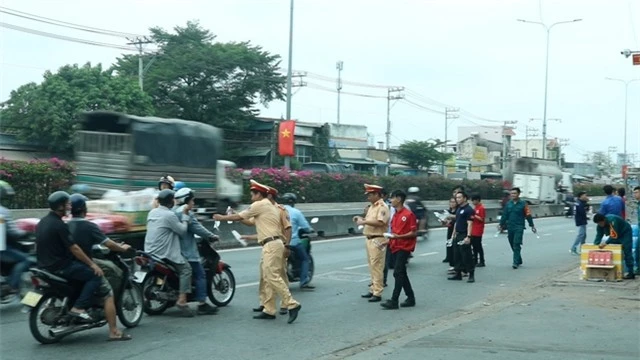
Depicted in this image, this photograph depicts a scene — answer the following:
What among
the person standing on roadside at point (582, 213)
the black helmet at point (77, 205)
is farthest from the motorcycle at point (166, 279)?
the person standing on roadside at point (582, 213)

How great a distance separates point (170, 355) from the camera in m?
8.16

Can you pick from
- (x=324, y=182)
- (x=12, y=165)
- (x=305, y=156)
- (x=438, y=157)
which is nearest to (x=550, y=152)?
(x=438, y=157)

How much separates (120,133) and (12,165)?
233 inches

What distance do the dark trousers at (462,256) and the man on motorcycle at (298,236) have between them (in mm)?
3337

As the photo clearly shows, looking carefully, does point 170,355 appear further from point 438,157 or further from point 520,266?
point 438,157

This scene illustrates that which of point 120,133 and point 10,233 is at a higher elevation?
point 120,133

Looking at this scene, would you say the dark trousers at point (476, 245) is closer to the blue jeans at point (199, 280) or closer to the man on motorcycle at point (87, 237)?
the blue jeans at point (199, 280)

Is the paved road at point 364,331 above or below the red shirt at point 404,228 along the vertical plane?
below

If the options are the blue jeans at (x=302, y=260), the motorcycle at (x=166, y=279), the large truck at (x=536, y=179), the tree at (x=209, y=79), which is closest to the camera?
the motorcycle at (x=166, y=279)

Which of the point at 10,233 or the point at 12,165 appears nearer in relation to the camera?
the point at 10,233

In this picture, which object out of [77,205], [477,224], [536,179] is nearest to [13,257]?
[77,205]

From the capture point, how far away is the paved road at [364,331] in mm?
8305

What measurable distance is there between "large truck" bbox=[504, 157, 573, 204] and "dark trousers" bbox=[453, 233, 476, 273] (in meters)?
34.6

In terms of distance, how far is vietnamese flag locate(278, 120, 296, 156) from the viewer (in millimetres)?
42844
